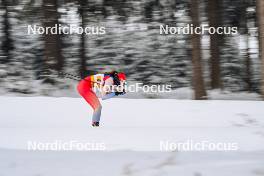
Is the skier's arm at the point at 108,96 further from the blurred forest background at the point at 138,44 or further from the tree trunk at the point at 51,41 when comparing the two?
the blurred forest background at the point at 138,44

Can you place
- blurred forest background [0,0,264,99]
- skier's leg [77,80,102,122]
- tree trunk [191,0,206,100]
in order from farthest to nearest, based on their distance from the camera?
1. blurred forest background [0,0,264,99]
2. tree trunk [191,0,206,100]
3. skier's leg [77,80,102,122]

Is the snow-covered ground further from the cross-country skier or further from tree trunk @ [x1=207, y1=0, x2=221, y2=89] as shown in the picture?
tree trunk @ [x1=207, y1=0, x2=221, y2=89]

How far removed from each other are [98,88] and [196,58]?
4.84 metres

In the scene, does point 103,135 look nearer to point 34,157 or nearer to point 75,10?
point 34,157

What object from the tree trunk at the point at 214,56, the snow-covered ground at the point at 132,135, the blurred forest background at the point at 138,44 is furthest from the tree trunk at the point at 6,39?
the snow-covered ground at the point at 132,135

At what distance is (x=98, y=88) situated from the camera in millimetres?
6734

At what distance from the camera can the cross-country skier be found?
21.3 ft

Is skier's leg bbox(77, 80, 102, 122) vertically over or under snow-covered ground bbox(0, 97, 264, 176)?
over

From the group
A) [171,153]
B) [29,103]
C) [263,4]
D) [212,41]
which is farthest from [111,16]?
[171,153]

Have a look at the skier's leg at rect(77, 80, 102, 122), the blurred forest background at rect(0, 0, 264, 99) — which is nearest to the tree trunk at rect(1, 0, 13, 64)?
the blurred forest background at rect(0, 0, 264, 99)

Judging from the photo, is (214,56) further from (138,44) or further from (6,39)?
(6,39)

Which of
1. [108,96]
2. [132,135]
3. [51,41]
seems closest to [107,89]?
[108,96]

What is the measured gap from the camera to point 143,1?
18547mm

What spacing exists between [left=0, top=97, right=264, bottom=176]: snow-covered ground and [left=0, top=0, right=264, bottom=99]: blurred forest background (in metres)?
8.73
